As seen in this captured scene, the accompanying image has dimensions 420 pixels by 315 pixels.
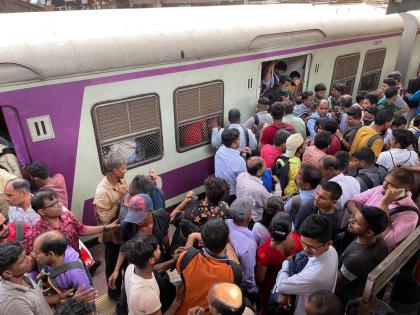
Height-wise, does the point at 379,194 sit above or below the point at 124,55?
below

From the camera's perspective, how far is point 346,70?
6672mm

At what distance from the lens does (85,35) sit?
3328 millimetres

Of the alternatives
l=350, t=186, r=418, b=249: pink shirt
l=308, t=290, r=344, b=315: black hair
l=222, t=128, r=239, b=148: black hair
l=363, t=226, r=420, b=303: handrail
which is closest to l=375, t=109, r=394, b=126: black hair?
l=350, t=186, r=418, b=249: pink shirt

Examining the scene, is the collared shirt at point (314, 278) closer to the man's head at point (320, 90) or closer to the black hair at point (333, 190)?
the black hair at point (333, 190)

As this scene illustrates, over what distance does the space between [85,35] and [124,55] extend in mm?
417

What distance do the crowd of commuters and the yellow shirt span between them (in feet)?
0.04

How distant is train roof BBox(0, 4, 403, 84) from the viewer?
2990mm

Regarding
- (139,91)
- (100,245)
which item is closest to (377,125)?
(139,91)

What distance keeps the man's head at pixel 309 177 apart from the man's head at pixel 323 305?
A: 1240mm

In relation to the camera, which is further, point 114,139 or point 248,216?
point 114,139

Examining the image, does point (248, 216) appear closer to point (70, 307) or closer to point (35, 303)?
point (70, 307)

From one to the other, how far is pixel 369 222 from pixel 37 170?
2.77 metres

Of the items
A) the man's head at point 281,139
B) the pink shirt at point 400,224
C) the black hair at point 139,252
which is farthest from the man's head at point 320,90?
the black hair at point 139,252

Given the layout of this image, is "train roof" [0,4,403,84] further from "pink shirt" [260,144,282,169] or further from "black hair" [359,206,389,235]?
"black hair" [359,206,389,235]
